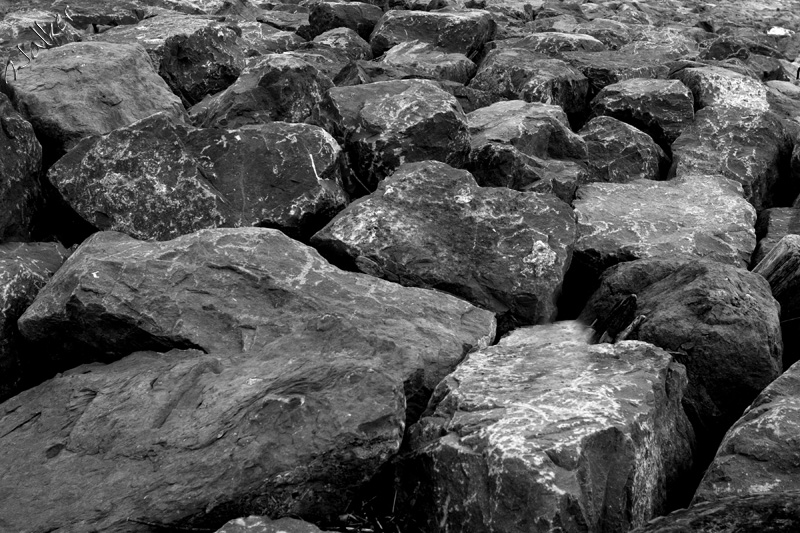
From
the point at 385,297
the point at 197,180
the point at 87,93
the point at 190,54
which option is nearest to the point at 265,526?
the point at 385,297

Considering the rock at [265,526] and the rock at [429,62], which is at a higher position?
the rock at [429,62]

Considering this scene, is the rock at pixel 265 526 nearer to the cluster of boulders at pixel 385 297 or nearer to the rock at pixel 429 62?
the cluster of boulders at pixel 385 297

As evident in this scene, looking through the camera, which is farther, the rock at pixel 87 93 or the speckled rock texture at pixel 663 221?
the rock at pixel 87 93

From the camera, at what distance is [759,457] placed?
3529mm

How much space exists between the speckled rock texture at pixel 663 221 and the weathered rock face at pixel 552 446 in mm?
1569

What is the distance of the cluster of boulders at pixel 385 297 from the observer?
11.4 ft

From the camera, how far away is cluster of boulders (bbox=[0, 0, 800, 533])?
11.4 ft

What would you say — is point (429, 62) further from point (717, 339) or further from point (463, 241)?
point (717, 339)

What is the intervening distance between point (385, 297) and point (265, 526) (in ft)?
5.60

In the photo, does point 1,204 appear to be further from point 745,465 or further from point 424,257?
point 745,465

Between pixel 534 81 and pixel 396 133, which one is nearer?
pixel 396 133

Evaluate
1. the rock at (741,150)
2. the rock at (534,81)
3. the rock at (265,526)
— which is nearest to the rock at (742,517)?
the rock at (265,526)

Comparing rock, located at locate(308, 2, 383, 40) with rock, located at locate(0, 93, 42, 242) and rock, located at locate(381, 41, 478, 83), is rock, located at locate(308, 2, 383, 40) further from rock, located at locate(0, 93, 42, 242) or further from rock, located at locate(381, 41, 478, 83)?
rock, located at locate(0, 93, 42, 242)

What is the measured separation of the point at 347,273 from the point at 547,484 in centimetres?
199
